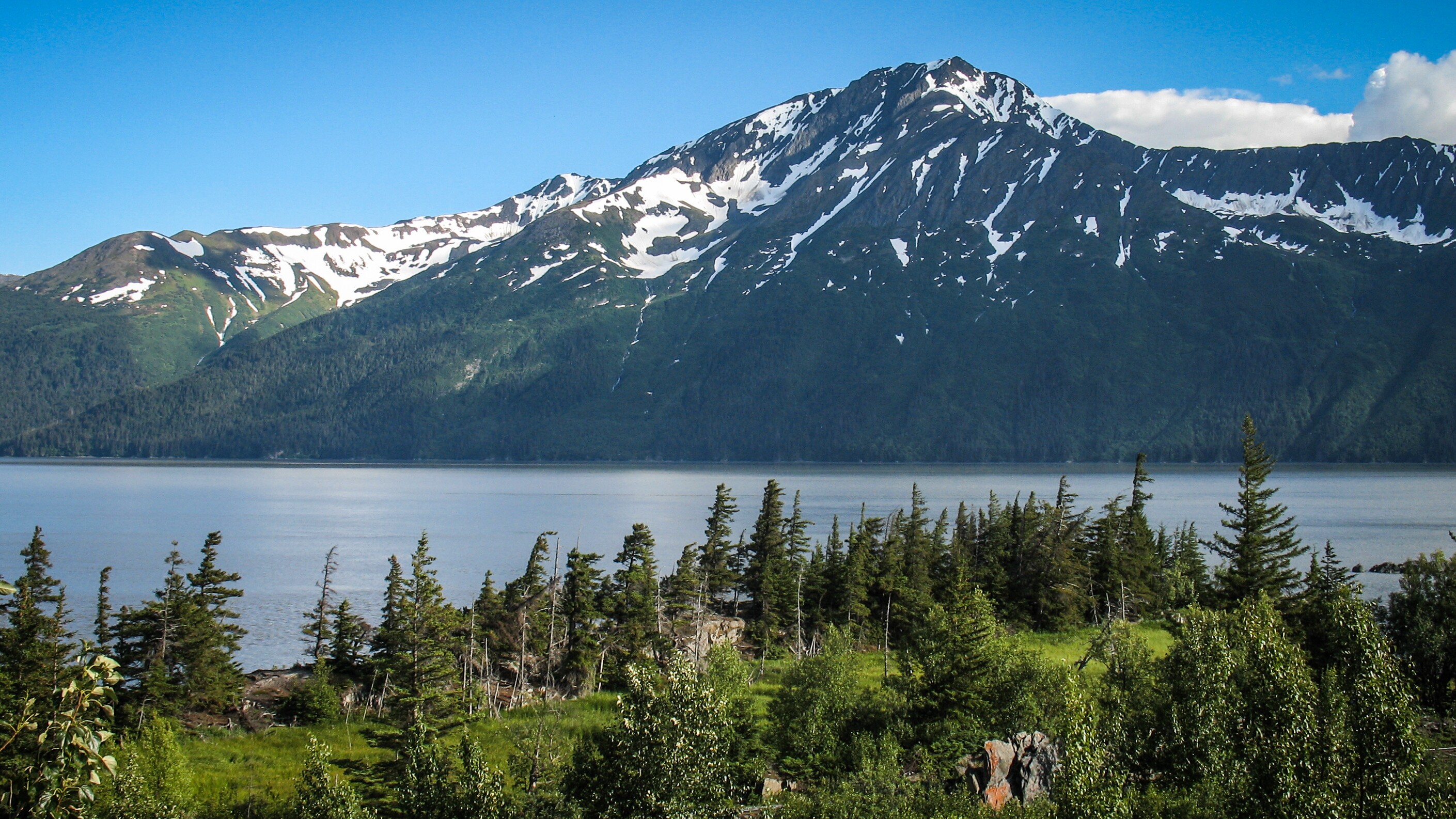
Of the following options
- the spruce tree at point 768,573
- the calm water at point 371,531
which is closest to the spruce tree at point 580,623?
the spruce tree at point 768,573

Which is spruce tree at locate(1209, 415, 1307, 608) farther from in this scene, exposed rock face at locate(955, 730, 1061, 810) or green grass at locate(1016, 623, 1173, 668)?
exposed rock face at locate(955, 730, 1061, 810)

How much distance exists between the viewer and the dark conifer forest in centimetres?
2755

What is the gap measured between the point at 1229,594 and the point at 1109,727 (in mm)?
31792

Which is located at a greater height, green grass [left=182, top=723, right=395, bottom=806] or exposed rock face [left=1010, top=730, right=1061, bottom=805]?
exposed rock face [left=1010, top=730, right=1061, bottom=805]

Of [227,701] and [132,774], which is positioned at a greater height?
[132,774]

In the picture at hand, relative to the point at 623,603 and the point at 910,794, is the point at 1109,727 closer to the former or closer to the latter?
the point at 910,794

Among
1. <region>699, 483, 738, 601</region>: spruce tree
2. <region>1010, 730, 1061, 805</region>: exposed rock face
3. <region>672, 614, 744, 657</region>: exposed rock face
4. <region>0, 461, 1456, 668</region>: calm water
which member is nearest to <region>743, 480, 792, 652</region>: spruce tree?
<region>672, 614, 744, 657</region>: exposed rock face

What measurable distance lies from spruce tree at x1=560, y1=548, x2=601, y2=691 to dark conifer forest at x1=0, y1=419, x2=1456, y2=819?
0.75 ft

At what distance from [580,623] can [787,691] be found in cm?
1852

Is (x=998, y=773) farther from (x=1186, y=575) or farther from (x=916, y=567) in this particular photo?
(x=1186, y=575)

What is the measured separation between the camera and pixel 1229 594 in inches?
2309

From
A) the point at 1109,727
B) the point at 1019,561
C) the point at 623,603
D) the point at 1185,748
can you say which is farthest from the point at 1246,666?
the point at 1019,561

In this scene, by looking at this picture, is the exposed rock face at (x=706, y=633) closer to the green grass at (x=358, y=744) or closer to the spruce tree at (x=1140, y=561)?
the green grass at (x=358, y=744)

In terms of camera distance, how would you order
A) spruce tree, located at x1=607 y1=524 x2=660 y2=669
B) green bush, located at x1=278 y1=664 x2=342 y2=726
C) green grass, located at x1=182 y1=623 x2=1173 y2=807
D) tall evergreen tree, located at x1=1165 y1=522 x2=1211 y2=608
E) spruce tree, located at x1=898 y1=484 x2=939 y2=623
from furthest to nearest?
1. spruce tree, located at x1=898 y1=484 x2=939 y2=623
2. tall evergreen tree, located at x1=1165 y1=522 x2=1211 y2=608
3. spruce tree, located at x1=607 y1=524 x2=660 y2=669
4. green bush, located at x1=278 y1=664 x2=342 y2=726
5. green grass, located at x1=182 y1=623 x2=1173 y2=807
